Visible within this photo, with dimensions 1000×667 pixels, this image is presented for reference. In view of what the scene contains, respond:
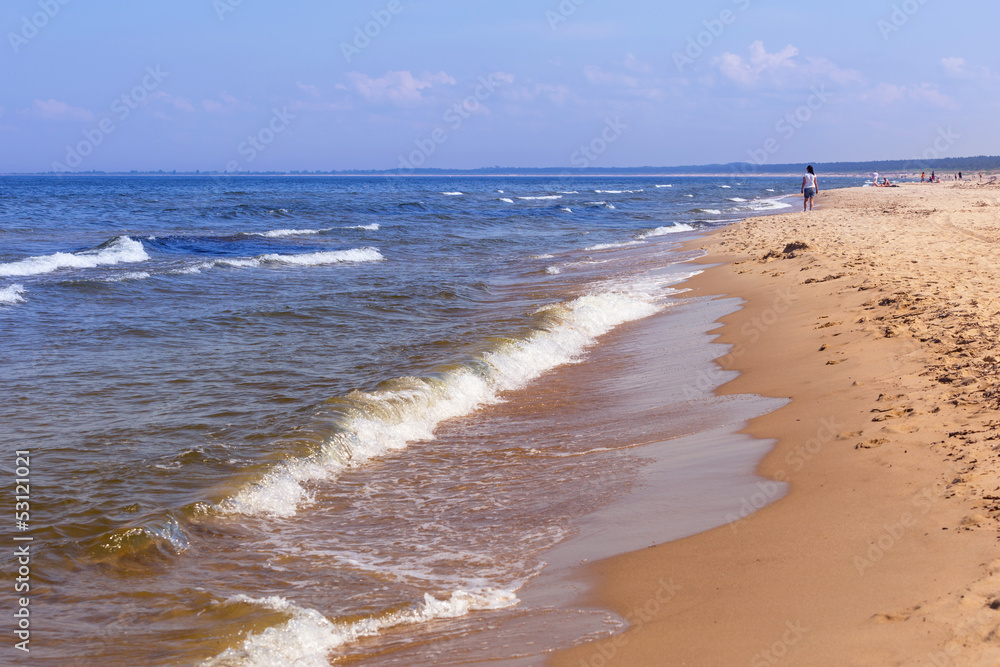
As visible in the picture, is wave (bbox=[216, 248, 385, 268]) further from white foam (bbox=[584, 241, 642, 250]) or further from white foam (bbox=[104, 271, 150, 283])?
white foam (bbox=[584, 241, 642, 250])

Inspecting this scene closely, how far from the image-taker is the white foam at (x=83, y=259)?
759 inches

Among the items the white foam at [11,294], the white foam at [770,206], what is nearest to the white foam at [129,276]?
the white foam at [11,294]

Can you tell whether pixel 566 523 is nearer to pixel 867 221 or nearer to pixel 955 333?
pixel 955 333

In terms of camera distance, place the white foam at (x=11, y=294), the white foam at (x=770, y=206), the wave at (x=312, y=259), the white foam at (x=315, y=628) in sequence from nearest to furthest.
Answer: the white foam at (x=315, y=628) → the white foam at (x=11, y=294) → the wave at (x=312, y=259) → the white foam at (x=770, y=206)

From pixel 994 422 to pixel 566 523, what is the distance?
2.91 m

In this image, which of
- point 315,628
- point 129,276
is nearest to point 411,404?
point 315,628

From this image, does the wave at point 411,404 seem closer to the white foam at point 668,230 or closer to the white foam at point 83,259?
the white foam at point 83,259

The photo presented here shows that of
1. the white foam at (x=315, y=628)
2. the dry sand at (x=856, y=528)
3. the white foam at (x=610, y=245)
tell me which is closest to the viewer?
the dry sand at (x=856, y=528)

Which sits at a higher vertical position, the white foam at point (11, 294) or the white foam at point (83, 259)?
the white foam at point (83, 259)

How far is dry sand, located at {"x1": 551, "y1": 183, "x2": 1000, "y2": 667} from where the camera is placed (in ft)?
10.4

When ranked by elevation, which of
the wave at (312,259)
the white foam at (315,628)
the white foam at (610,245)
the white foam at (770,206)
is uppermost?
the white foam at (770,206)

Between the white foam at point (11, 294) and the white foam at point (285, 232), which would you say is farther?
the white foam at point (285, 232)

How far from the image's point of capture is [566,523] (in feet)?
16.5

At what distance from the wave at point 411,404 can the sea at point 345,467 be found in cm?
3
